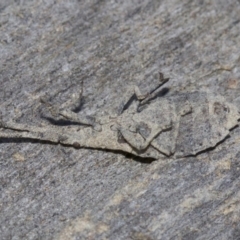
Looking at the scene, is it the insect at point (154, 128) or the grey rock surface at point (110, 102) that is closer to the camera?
the grey rock surface at point (110, 102)

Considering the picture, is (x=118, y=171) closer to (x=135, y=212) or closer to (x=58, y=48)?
(x=135, y=212)

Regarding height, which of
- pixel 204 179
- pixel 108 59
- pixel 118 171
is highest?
pixel 108 59

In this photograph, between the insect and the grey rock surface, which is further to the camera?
the insect

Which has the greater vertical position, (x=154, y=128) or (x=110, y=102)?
(x=110, y=102)

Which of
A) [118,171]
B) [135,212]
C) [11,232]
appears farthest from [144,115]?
[11,232]
